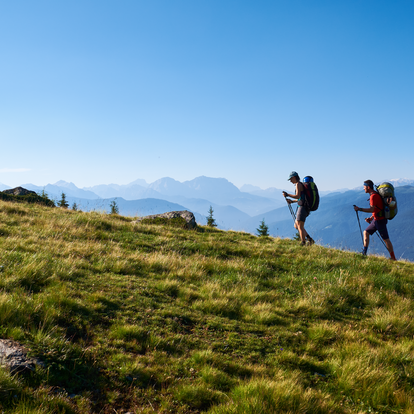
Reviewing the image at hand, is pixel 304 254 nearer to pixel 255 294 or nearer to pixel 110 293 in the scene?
pixel 255 294

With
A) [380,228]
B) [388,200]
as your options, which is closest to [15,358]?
[380,228]

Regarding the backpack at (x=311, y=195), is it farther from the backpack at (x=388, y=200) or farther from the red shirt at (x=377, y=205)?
the backpack at (x=388, y=200)

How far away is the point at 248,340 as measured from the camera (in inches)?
178

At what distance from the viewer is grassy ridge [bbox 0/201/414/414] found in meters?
3.08

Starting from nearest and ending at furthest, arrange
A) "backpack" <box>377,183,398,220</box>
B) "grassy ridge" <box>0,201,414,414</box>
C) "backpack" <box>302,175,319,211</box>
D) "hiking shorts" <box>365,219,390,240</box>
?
"grassy ridge" <box>0,201,414,414</box> < "backpack" <box>377,183,398,220</box> < "hiking shorts" <box>365,219,390,240</box> < "backpack" <box>302,175,319,211</box>

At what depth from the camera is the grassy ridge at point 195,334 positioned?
3080 millimetres

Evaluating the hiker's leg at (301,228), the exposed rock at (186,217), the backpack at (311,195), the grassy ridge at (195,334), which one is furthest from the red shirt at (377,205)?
the exposed rock at (186,217)

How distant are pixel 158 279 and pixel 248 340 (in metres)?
2.95

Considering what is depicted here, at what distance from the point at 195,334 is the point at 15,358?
255cm

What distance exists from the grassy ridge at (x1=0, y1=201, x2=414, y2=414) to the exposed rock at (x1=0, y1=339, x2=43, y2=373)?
10 centimetres

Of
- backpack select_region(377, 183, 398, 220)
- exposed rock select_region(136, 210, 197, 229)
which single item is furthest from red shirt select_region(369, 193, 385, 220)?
exposed rock select_region(136, 210, 197, 229)

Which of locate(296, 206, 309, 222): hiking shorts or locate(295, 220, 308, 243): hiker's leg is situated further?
locate(295, 220, 308, 243): hiker's leg

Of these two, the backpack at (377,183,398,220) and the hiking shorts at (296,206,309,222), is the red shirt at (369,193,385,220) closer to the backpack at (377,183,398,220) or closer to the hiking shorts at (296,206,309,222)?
the backpack at (377,183,398,220)

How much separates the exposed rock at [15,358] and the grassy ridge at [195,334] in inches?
3.8
